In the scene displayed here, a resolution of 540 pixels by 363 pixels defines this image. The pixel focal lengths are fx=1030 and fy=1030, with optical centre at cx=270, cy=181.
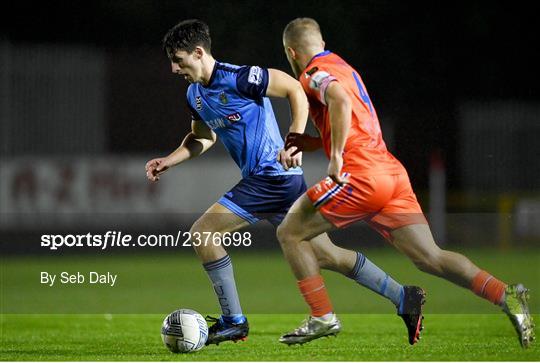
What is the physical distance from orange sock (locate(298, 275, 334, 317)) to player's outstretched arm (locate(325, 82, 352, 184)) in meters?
0.80

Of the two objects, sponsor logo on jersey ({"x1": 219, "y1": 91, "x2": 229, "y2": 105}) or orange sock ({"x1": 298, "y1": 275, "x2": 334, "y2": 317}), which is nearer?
orange sock ({"x1": 298, "y1": 275, "x2": 334, "y2": 317})

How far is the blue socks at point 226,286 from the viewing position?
6773mm

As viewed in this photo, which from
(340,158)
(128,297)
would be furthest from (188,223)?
(340,158)

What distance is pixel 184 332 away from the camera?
655 cm

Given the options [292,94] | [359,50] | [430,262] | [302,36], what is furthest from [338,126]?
[359,50]

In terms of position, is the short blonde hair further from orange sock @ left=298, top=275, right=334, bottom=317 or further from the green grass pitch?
the green grass pitch

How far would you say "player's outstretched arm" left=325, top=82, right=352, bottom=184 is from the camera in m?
5.65

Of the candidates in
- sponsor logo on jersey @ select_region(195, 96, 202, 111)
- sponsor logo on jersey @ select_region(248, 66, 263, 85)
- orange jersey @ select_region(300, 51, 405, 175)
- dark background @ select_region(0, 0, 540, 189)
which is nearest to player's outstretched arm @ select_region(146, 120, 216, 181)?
sponsor logo on jersey @ select_region(195, 96, 202, 111)

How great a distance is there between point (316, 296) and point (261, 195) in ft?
2.71

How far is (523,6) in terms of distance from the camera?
16.4 metres

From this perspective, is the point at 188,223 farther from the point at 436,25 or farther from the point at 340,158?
the point at 340,158

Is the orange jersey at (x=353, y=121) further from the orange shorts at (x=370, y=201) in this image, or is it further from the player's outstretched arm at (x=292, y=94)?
the player's outstretched arm at (x=292, y=94)

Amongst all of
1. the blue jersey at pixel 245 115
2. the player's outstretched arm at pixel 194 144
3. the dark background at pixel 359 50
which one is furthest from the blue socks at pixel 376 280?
the dark background at pixel 359 50

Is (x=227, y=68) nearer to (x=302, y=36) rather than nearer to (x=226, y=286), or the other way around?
(x=302, y=36)
